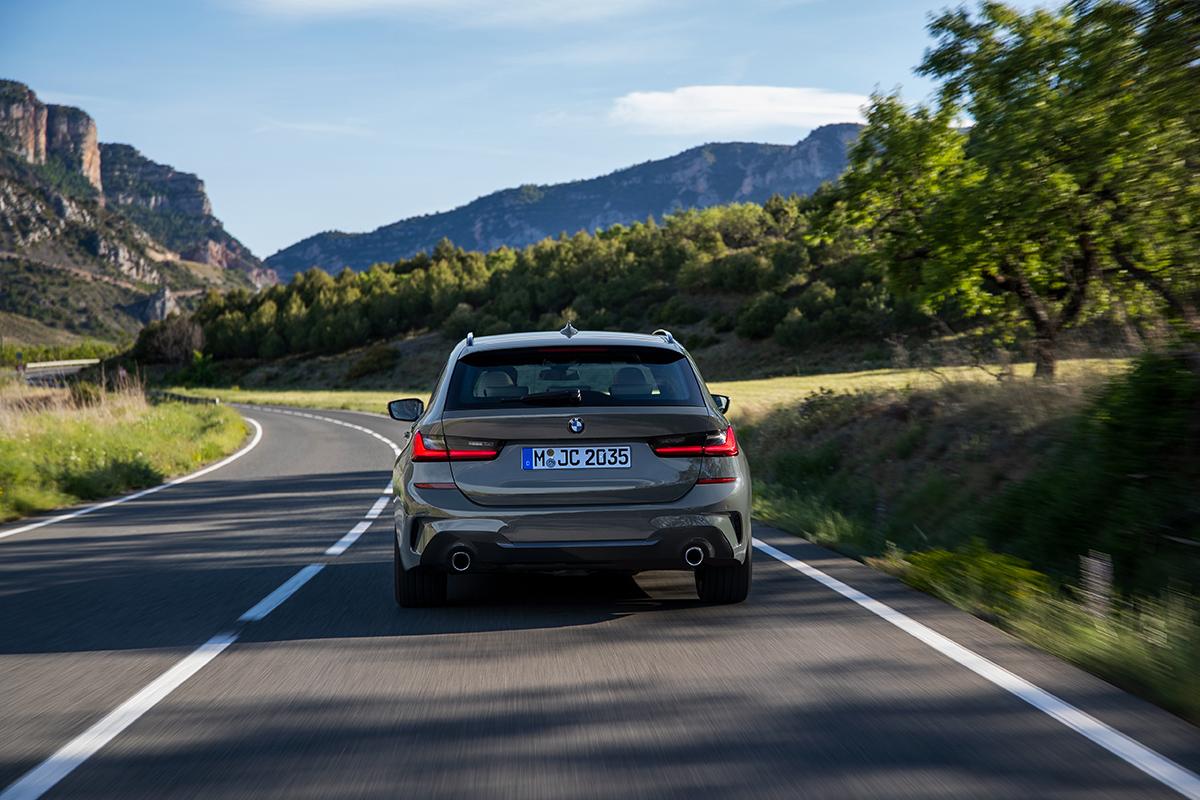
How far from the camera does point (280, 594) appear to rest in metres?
7.50

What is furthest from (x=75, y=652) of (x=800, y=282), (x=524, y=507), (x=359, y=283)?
(x=359, y=283)

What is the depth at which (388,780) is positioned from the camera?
3.74m

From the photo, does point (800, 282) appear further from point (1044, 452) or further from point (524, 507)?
point (524, 507)

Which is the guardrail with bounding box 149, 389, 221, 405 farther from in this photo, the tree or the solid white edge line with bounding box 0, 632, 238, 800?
the solid white edge line with bounding box 0, 632, 238, 800

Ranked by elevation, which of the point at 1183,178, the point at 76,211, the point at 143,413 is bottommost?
the point at 143,413

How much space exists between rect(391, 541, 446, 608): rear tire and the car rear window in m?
1.08

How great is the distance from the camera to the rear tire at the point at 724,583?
666cm

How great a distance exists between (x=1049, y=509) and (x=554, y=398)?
4.38 metres

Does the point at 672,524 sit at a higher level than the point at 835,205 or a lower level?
lower

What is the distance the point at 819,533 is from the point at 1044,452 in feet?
7.60

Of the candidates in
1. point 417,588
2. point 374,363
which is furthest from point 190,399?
point 417,588

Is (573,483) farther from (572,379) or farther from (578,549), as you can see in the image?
(572,379)

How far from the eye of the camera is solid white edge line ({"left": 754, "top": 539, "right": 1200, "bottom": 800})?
143 inches

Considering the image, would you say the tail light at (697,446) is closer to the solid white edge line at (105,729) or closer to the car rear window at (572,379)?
the car rear window at (572,379)
